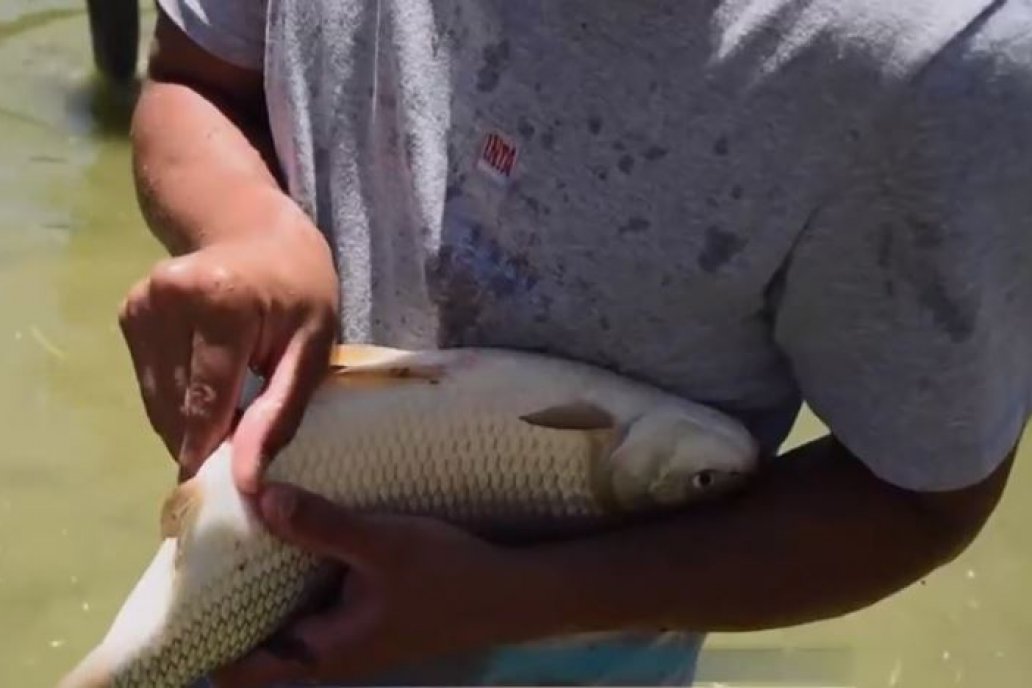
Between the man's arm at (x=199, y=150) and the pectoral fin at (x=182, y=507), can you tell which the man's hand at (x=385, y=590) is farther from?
the man's arm at (x=199, y=150)

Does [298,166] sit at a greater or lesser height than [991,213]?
lesser

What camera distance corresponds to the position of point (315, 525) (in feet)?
2.69

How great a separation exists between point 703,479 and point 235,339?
219 mm

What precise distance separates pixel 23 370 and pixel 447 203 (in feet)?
5.65

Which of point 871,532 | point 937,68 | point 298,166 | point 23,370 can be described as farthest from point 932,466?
point 23,370

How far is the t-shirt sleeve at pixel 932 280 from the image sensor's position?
0.73m

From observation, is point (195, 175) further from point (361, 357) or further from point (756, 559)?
point (756, 559)

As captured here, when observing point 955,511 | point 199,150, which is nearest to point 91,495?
point 199,150

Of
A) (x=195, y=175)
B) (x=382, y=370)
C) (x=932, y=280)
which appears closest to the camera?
(x=932, y=280)

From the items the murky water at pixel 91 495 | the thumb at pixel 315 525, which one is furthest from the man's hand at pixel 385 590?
the murky water at pixel 91 495

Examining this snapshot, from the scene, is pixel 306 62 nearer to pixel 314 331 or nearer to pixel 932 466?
pixel 314 331

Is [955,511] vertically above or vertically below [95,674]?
above

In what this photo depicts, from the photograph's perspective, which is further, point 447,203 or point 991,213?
point 447,203

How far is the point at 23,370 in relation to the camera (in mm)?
2500
